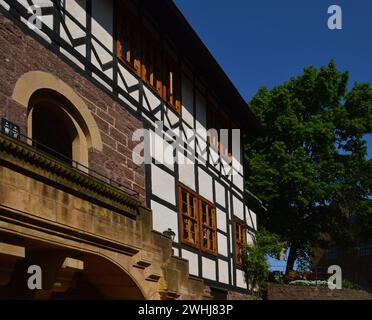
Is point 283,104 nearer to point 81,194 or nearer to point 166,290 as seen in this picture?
point 166,290

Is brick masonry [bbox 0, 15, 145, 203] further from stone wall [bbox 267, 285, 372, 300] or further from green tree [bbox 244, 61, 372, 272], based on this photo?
green tree [bbox 244, 61, 372, 272]

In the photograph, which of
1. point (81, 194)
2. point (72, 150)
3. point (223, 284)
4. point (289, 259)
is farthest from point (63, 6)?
point (289, 259)

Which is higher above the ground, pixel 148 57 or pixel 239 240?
pixel 148 57

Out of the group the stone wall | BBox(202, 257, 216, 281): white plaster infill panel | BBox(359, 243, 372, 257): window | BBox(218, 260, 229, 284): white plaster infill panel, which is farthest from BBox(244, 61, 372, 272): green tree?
BBox(359, 243, 372, 257): window

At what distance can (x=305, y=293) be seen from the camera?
1011 inches

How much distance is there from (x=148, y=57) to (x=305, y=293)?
45.3 feet

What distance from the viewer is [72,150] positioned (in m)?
12.3

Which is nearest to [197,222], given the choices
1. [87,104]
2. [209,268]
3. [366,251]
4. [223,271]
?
[209,268]

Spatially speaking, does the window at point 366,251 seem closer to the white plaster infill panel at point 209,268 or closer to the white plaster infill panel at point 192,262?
the white plaster infill panel at point 209,268

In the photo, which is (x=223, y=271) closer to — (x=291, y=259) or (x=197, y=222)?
(x=197, y=222)

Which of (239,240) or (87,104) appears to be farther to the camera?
(239,240)

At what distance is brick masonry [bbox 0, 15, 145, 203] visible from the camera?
401 inches

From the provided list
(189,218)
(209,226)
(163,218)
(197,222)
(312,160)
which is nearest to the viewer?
(163,218)
